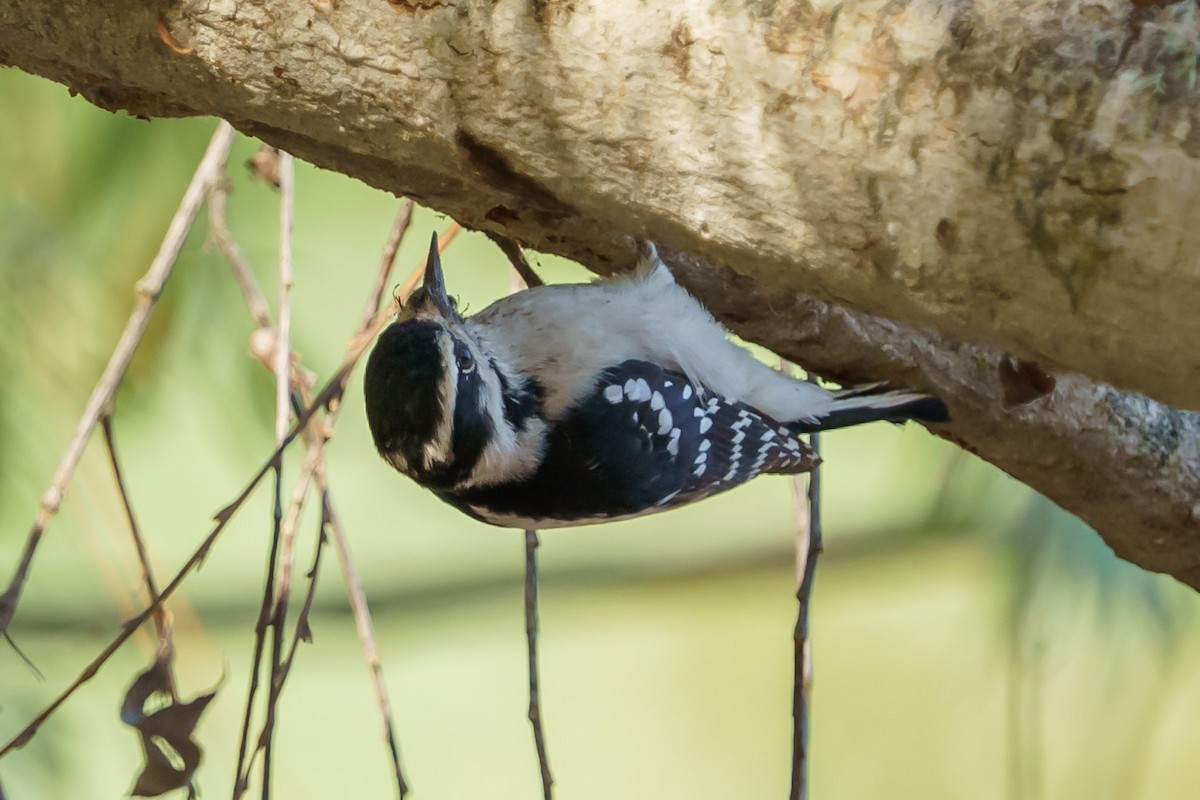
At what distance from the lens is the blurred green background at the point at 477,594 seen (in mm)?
2463

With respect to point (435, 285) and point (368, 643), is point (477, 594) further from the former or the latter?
point (435, 285)

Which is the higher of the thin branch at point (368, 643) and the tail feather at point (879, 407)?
the tail feather at point (879, 407)

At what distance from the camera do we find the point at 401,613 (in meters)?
2.59

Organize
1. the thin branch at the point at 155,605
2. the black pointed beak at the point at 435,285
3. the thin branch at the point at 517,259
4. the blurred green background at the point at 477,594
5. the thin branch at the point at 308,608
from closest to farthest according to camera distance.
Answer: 1. the thin branch at the point at 155,605
2. the thin branch at the point at 308,608
3. the black pointed beak at the point at 435,285
4. the thin branch at the point at 517,259
5. the blurred green background at the point at 477,594

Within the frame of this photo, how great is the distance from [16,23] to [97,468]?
5.46ft

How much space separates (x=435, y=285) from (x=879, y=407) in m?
0.62

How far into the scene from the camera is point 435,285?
4.36ft

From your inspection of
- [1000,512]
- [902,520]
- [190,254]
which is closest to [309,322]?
[190,254]

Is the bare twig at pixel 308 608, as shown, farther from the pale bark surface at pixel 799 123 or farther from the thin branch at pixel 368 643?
the pale bark surface at pixel 799 123

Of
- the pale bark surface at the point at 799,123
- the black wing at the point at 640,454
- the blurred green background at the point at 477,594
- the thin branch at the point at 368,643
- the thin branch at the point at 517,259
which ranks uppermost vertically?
the pale bark surface at the point at 799,123

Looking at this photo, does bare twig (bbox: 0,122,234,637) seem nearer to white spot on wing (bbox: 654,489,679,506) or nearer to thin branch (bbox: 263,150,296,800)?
thin branch (bbox: 263,150,296,800)

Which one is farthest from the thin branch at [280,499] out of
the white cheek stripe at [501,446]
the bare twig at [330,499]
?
the white cheek stripe at [501,446]

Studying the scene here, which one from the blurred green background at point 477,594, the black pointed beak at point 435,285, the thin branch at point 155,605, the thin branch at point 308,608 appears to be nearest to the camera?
the thin branch at point 155,605

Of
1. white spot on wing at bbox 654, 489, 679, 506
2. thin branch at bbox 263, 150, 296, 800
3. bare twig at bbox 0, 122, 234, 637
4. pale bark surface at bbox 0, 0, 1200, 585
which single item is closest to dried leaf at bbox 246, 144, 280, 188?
thin branch at bbox 263, 150, 296, 800
